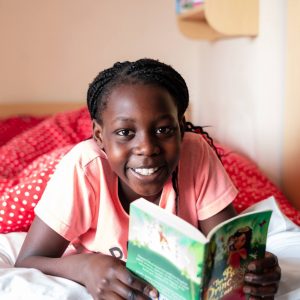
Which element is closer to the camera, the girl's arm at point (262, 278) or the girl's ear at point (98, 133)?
the girl's arm at point (262, 278)

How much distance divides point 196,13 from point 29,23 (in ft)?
2.70

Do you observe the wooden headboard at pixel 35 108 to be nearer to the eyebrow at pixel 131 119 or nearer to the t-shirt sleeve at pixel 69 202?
the t-shirt sleeve at pixel 69 202

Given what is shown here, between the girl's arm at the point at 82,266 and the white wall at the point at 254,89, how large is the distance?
965mm

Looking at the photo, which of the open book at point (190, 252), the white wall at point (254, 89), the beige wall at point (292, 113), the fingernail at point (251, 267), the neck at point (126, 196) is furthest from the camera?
the white wall at point (254, 89)

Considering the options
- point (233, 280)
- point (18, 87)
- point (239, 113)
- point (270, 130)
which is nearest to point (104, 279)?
point (233, 280)

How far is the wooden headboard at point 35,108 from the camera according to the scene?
2111 millimetres

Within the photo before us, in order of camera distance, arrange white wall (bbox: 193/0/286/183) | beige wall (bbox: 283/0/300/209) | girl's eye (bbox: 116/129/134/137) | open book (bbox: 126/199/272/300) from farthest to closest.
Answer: white wall (bbox: 193/0/286/183) → beige wall (bbox: 283/0/300/209) → girl's eye (bbox: 116/129/134/137) → open book (bbox: 126/199/272/300)

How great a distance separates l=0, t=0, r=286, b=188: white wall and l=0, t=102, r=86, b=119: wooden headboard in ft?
0.11

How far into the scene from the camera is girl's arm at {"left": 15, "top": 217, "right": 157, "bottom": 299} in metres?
0.68

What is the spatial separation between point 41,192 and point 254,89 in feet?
2.90

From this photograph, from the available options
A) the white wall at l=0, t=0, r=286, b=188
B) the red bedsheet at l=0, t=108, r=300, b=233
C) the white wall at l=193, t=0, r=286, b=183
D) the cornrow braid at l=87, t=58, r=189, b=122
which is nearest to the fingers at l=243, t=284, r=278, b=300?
the cornrow braid at l=87, t=58, r=189, b=122

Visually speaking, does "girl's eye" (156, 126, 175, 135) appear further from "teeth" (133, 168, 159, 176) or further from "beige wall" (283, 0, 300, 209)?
"beige wall" (283, 0, 300, 209)

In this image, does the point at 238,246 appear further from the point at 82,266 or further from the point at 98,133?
the point at 98,133

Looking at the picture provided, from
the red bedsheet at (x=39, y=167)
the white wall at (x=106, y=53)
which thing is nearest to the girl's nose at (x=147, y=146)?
the red bedsheet at (x=39, y=167)
